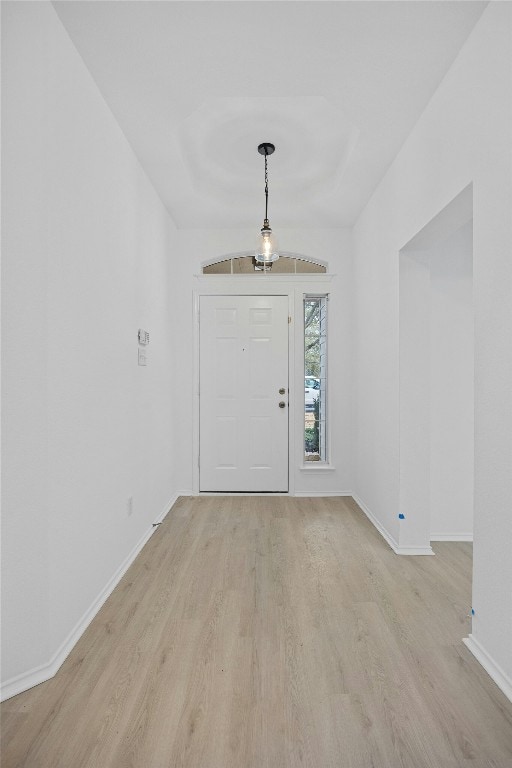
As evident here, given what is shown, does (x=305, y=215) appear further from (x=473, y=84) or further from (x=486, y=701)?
(x=486, y=701)

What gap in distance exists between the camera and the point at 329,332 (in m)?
4.30

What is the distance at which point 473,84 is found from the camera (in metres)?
1.87

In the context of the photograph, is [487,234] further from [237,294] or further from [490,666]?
[237,294]

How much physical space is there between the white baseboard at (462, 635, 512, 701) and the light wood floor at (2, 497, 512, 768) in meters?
0.03

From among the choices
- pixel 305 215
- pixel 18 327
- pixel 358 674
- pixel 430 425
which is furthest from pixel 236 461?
pixel 18 327

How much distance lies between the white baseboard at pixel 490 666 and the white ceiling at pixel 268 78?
2.62 metres

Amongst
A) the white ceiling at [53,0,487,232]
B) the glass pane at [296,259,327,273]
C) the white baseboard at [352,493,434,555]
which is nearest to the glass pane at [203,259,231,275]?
the glass pane at [296,259,327,273]

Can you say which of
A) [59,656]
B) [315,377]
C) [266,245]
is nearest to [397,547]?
[315,377]

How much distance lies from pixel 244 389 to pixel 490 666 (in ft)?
9.93

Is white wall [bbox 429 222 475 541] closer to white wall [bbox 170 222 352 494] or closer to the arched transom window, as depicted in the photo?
white wall [bbox 170 222 352 494]

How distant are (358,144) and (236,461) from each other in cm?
292

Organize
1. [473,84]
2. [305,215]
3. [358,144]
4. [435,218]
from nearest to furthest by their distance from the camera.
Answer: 1. [473,84]
2. [435,218]
3. [358,144]
4. [305,215]

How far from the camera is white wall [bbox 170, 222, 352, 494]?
14.0ft

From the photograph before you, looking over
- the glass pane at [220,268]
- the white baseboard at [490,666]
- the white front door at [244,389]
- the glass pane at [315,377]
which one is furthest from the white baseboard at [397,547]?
the glass pane at [220,268]
